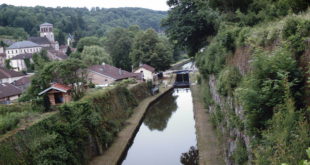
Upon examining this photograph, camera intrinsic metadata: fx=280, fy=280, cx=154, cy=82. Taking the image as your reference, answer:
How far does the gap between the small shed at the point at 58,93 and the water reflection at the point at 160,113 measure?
812 cm

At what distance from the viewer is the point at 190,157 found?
56.9 ft

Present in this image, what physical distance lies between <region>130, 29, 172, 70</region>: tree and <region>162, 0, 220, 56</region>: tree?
52.8 feet

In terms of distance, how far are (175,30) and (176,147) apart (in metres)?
14.3

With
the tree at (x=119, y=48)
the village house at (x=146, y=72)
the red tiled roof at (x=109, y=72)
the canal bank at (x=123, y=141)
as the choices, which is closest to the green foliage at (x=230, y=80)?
the canal bank at (x=123, y=141)

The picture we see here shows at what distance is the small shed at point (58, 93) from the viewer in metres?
18.9

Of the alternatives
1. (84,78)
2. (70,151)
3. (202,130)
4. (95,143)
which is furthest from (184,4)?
(70,151)

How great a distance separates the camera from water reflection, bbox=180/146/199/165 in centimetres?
1668

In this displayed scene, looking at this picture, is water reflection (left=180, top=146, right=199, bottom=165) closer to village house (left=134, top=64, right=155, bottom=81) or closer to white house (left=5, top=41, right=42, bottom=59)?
village house (left=134, top=64, right=155, bottom=81)

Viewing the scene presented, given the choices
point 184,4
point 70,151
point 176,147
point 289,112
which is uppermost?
point 184,4

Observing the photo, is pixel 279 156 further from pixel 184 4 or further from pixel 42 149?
pixel 184 4

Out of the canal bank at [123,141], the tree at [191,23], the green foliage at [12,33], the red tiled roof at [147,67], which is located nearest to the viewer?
the canal bank at [123,141]

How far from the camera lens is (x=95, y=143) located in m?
16.6

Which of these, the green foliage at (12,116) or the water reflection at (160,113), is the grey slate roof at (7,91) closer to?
the green foliage at (12,116)

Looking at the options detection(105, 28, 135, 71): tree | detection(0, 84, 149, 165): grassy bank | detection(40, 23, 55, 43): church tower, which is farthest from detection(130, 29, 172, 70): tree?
detection(40, 23, 55, 43): church tower
